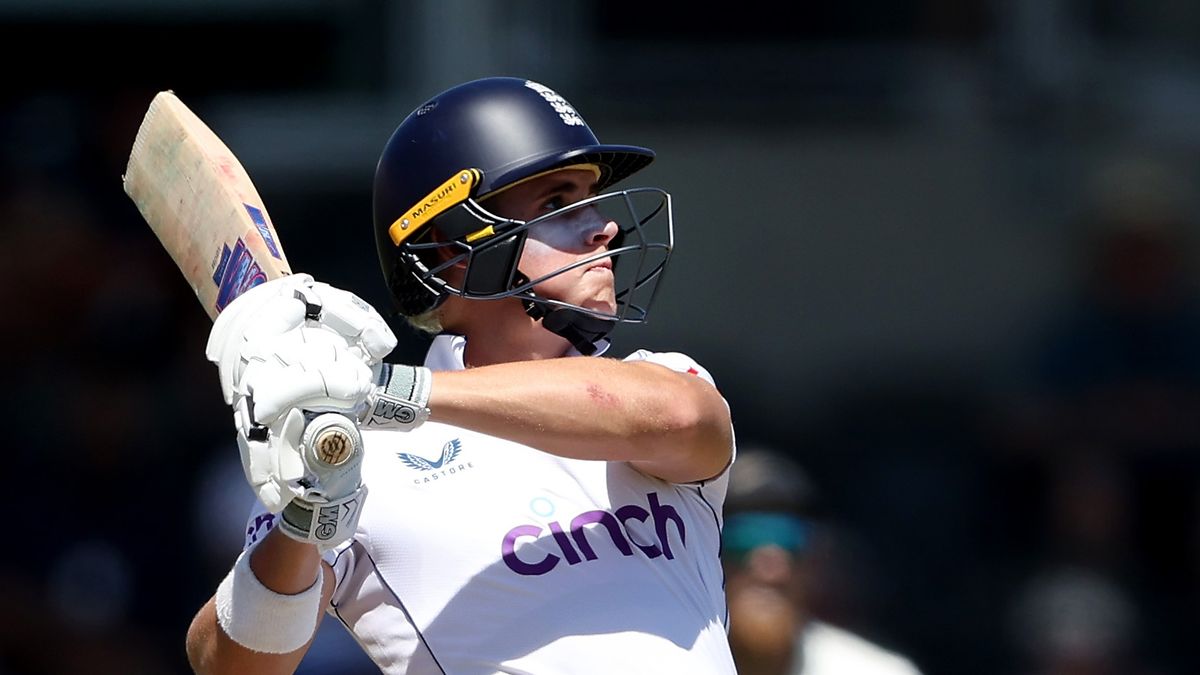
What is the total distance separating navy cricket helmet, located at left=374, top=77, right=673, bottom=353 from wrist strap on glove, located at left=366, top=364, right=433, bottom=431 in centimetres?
39

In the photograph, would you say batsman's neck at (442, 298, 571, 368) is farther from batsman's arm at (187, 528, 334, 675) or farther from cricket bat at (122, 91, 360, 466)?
batsman's arm at (187, 528, 334, 675)

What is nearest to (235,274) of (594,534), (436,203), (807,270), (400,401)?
(436,203)

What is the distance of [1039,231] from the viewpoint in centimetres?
623

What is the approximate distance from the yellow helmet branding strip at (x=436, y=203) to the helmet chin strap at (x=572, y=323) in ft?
0.53

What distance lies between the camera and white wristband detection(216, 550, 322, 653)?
200 cm

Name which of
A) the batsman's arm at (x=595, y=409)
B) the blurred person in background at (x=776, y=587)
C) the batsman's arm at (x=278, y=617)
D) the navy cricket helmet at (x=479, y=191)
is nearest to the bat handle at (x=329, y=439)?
the batsman's arm at (x=595, y=409)

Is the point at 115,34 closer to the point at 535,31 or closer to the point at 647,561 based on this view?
the point at 535,31

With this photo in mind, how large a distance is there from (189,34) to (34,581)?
189 centimetres

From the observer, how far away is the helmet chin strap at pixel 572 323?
2.28 metres

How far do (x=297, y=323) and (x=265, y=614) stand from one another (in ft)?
1.30

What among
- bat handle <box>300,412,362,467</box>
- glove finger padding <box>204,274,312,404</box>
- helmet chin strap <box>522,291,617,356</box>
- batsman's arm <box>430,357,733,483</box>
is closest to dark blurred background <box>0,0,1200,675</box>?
helmet chin strap <box>522,291,617,356</box>

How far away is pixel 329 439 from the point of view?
173 centimetres

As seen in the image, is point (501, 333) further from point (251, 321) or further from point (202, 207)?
point (251, 321)

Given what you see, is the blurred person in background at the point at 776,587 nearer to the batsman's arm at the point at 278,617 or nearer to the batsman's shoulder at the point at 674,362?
the batsman's shoulder at the point at 674,362
